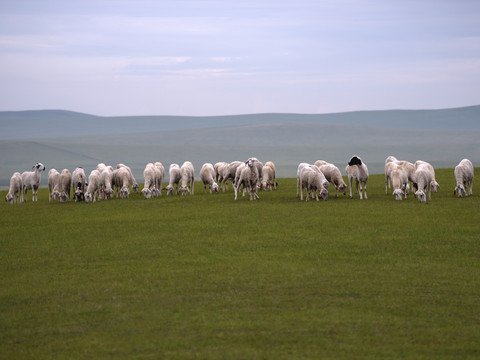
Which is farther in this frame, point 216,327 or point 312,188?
point 312,188

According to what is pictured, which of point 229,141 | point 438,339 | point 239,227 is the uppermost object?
point 229,141

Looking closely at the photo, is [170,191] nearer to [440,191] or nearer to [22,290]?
[440,191]

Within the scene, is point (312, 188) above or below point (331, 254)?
above

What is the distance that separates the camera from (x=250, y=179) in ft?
87.7

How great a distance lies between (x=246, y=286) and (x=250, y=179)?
14.4 metres

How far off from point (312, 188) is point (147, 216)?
7.30 m

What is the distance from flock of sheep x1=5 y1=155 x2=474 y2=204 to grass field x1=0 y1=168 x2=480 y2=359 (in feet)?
11.4

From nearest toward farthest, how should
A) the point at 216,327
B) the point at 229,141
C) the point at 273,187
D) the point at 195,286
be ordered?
the point at 216,327 → the point at 195,286 → the point at 273,187 → the point at 229,141

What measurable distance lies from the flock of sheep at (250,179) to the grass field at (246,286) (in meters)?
3.47

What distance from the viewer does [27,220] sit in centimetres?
2325

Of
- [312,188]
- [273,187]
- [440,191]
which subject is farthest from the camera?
[273,187]

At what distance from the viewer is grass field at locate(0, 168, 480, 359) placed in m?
9.48

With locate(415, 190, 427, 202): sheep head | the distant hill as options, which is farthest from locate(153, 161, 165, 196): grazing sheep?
the distant hill

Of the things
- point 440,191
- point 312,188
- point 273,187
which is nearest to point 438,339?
point 312,188
